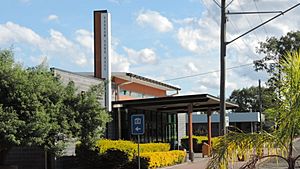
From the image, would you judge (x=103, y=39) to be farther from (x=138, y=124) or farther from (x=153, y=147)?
(x=138, y=124)

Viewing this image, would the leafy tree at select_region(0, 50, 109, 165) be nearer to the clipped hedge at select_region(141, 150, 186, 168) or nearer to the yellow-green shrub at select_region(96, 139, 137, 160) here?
the yellow-green shrub at select_region(96, 139, 137, 160)

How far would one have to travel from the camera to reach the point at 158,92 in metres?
50.7

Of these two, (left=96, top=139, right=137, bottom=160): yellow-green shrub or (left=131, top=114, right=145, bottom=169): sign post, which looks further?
(left=96, top=139, right=137, bottom=160): yellow-green shrub

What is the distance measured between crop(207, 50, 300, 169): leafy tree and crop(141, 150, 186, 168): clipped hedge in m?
18.6

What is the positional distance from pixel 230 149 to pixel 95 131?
14.5 m

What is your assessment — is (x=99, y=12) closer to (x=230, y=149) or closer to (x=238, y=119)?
(x=230, y=149)

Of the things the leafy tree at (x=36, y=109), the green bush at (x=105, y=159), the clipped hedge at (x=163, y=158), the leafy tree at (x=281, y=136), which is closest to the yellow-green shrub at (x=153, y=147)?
the clipped hedge at (x=163, y=158)

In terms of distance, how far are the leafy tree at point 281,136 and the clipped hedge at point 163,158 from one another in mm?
18617

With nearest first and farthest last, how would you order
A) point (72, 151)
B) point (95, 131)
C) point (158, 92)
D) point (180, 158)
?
point (95, 131), point (72, 151), point (180, 158), point (158, 92)

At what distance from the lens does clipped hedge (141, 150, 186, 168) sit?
27.8 m

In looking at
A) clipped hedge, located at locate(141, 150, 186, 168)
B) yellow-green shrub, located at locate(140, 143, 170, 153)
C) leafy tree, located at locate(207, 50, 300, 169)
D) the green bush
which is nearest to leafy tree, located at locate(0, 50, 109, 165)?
the green bush

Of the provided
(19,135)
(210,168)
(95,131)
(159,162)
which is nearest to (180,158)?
(159,162)

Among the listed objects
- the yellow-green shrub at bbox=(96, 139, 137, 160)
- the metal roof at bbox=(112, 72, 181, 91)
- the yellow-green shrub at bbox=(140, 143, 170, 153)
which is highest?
the metal roof at bbox=(112, 72, 181, 91)

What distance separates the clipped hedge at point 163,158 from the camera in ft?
91.2
